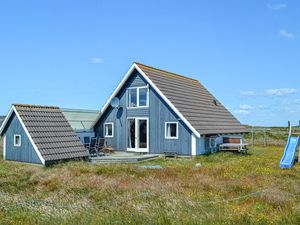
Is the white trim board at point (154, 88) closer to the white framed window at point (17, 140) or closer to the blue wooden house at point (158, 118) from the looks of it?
the blue wooden house at point (158, 118)

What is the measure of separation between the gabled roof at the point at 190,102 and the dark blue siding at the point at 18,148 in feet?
25.5

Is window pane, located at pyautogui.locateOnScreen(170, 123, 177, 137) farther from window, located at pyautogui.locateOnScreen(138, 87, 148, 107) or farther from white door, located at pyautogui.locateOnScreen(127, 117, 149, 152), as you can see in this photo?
window, located at pyautogui.locateOnScreen(138, 87, 148, 107)

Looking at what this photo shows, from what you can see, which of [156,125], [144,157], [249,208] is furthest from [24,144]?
[249,208]

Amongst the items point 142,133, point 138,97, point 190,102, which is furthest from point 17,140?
point 190,102

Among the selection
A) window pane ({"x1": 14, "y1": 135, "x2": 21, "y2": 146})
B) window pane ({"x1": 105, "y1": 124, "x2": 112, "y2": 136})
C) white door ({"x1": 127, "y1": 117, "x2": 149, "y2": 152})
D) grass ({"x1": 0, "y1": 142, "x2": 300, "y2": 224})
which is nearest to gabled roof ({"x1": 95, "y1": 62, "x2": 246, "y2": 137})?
window pane ({"x1": 105, "y1": 124, "x2": 112, "y2": 136})

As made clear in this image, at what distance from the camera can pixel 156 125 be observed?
25.5 metres

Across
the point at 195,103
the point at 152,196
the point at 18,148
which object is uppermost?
the point at 195,103

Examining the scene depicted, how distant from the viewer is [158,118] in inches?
998

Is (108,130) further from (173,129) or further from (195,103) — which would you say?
(195,103)

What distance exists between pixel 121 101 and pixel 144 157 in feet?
20.8

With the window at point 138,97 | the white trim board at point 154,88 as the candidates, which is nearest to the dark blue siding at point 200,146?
the white trim board at point 154,88

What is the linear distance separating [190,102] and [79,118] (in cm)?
924

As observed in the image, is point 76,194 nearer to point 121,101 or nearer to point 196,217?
point 196,217

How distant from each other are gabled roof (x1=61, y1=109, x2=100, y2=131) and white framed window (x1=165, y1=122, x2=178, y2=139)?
23.9 ft
